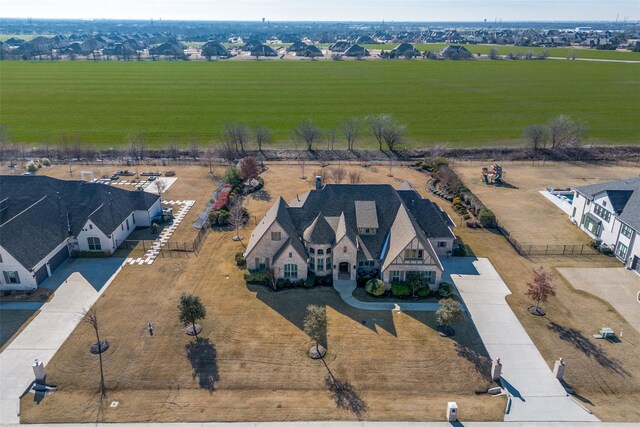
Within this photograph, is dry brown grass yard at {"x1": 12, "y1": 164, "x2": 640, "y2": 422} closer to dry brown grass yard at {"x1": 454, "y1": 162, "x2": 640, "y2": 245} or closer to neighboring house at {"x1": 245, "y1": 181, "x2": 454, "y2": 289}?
neighboring house at {"x1": 245, "y1": 181, "x2": 454, "y2": 289}

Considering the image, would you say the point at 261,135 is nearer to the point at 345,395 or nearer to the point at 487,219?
the point at 487,219

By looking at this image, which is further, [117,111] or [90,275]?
[117,111]

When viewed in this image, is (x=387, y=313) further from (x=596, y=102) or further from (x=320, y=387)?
(x=596, y=102)

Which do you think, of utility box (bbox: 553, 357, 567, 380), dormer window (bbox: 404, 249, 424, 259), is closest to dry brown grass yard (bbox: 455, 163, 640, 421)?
utility box (bbox: 553, 357, 567, 380)

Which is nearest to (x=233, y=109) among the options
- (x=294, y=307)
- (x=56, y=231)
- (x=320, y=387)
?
(x=56, y=231)

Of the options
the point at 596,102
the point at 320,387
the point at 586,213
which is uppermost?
the point at 596,102

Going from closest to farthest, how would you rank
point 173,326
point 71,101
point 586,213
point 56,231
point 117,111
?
point 173,326 < point 56,231 < point 586,213 < point 117,111 < point 71,101

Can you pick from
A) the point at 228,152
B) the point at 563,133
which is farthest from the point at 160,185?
the point at 563,133
